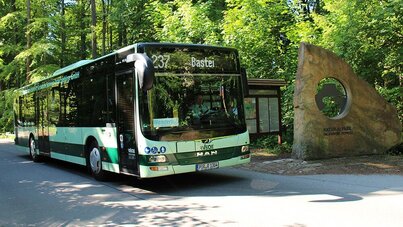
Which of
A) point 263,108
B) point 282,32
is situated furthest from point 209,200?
point 282,32

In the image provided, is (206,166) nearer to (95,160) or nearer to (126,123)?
(126,123)

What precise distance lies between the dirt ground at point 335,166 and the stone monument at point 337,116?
37 centimetres

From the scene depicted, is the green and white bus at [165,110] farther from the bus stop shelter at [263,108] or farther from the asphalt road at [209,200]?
the bus stop shelter at [263,108]

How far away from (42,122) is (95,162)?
5.12 metres

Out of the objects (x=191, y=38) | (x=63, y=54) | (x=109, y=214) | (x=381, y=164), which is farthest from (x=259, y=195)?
(x=63, y=54)

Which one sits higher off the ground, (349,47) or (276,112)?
(349,47)

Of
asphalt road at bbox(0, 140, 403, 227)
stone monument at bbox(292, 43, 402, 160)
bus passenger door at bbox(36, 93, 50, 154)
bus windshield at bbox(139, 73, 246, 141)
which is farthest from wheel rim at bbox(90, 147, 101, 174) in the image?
stone monument at bbox(292, 43, 402, 160)

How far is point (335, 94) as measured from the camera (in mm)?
13008

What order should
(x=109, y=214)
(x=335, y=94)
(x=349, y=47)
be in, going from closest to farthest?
1. (x=109, y=214)
2. (x=335, y=94)
3. (x=349, y=47)

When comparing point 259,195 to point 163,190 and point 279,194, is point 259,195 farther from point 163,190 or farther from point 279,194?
point 163,190

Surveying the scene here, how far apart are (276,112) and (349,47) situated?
11.9 feet

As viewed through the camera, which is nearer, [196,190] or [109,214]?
[109,214]

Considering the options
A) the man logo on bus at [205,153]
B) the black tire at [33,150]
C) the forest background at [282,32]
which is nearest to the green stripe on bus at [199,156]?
the man logo on bus at [205,153]

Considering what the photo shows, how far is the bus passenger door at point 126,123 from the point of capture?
8.68 meters
